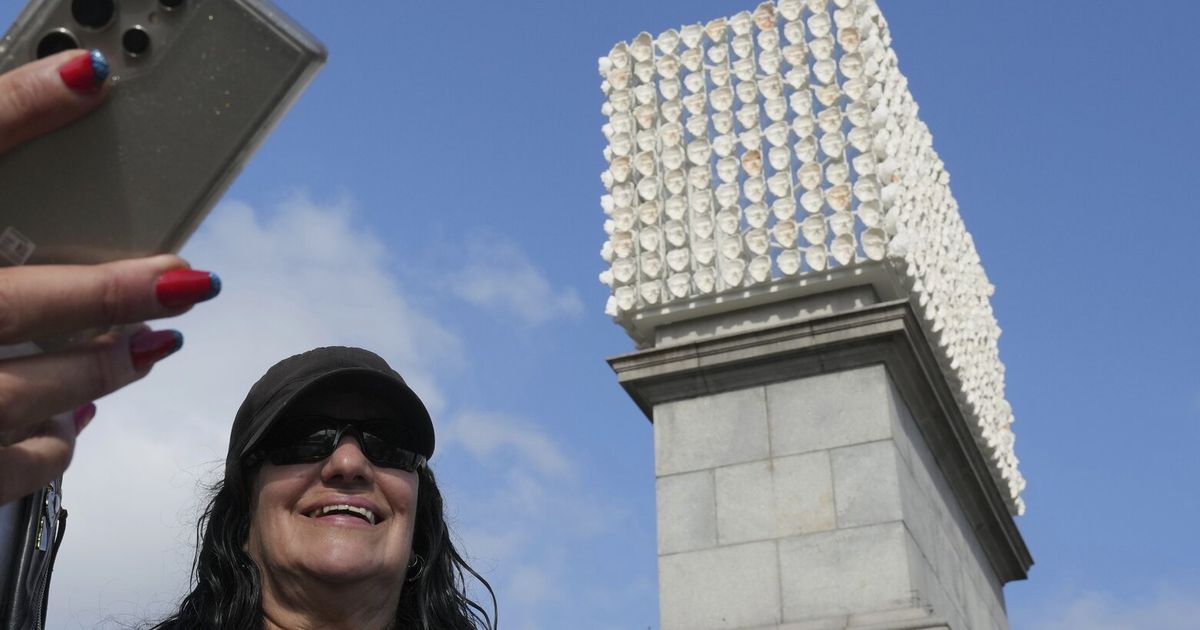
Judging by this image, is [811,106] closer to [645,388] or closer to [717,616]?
[645,388]

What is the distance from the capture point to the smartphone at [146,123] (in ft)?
5.22

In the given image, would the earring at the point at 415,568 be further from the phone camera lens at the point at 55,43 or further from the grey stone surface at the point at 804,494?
the grey stone surface at the point at 804,494

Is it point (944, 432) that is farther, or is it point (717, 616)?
point (944, 432)

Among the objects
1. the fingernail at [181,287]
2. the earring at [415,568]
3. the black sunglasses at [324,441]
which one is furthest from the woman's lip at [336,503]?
the fingernail at [181,287]

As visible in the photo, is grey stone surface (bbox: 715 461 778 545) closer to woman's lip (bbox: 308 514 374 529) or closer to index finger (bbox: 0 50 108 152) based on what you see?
woman's lip (bbox: 308 514 374 529)

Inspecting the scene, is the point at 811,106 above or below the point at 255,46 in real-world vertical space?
above

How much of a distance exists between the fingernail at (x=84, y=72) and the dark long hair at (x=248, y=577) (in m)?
2.05

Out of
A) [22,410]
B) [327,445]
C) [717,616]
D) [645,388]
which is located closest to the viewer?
[22,410]

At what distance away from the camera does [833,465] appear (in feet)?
43.1

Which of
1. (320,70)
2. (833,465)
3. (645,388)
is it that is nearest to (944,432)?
(833,465)

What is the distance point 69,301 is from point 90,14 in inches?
13.7

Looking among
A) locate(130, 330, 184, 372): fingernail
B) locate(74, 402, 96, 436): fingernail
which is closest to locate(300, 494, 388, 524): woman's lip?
locate(74, 402, 96, 436): fingernail

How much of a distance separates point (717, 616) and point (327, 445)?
392 inches

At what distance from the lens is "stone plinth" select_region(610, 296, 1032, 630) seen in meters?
12.6
